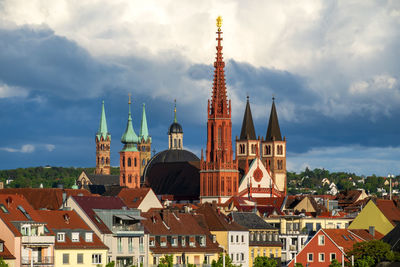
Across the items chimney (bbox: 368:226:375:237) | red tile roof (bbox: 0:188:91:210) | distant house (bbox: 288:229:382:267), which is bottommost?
distant house (bbox: 288:229:382:267)

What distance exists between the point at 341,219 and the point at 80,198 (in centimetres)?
6099

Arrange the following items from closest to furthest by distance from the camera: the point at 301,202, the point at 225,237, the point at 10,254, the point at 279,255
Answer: the point at 10,254
the point at 225,237
the point at 279,255
the point at 301,202

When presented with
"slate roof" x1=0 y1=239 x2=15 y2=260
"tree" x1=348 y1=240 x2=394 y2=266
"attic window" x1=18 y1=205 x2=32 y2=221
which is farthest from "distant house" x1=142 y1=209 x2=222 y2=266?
"slate roof" x1=0 y1=239 x2=15 y2=260

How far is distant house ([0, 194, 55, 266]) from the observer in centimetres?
9656

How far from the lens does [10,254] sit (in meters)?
95.4

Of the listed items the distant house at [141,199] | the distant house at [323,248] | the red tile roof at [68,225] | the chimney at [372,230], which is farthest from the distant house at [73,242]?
the distant house at [141,199]

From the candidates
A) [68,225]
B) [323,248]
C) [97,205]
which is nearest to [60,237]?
[68,225]

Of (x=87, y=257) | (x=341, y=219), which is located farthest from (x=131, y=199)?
(x=87, y=257)

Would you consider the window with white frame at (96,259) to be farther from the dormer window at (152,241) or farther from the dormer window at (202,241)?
the dormer window at (202,241)

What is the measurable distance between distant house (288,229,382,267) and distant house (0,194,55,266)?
111 feet

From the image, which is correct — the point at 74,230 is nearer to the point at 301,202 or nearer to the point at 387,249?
the point at 387,249

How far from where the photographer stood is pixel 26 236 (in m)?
98.1

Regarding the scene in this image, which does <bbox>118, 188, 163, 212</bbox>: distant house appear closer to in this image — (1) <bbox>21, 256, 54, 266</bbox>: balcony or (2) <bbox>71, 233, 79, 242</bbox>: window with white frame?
(2) <bbox>71, 233, 79, 242</bbox>: window with white frame

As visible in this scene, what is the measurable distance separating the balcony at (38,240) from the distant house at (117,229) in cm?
789
